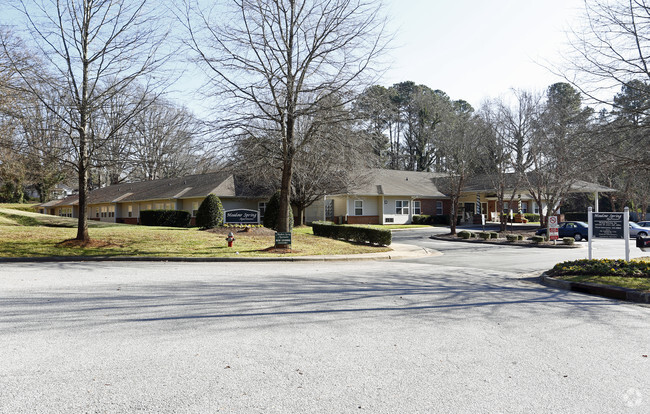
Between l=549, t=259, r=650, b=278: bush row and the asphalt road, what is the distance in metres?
2.53

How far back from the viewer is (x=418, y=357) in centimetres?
518

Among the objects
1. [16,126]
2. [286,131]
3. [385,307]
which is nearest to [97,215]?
[16,126]

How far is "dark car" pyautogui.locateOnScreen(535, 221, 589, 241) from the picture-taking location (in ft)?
95.1

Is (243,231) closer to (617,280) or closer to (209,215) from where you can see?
(209,215)

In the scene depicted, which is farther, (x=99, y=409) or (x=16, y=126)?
(x=16, y=126)

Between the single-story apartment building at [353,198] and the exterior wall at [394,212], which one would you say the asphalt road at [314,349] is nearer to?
the single-story apartment building at [353,198]

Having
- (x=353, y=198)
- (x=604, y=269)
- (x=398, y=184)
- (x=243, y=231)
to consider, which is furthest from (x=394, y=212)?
(x=604, y=269)

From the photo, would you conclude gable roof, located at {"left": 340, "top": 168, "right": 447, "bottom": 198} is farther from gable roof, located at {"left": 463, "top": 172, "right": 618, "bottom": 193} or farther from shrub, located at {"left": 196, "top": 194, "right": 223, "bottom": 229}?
shrub, located at {"left": 196, "top": 194, "right": 223, "bottom": 229}

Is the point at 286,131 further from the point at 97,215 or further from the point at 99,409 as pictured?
the point at 97,215

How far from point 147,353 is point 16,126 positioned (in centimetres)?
2007

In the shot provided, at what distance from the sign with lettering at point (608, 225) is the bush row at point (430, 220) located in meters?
29.0

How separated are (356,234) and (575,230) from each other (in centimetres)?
1556

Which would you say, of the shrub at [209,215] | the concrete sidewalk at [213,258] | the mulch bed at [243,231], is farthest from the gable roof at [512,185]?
the shrub at [209,215]

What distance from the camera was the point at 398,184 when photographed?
4544 cm
